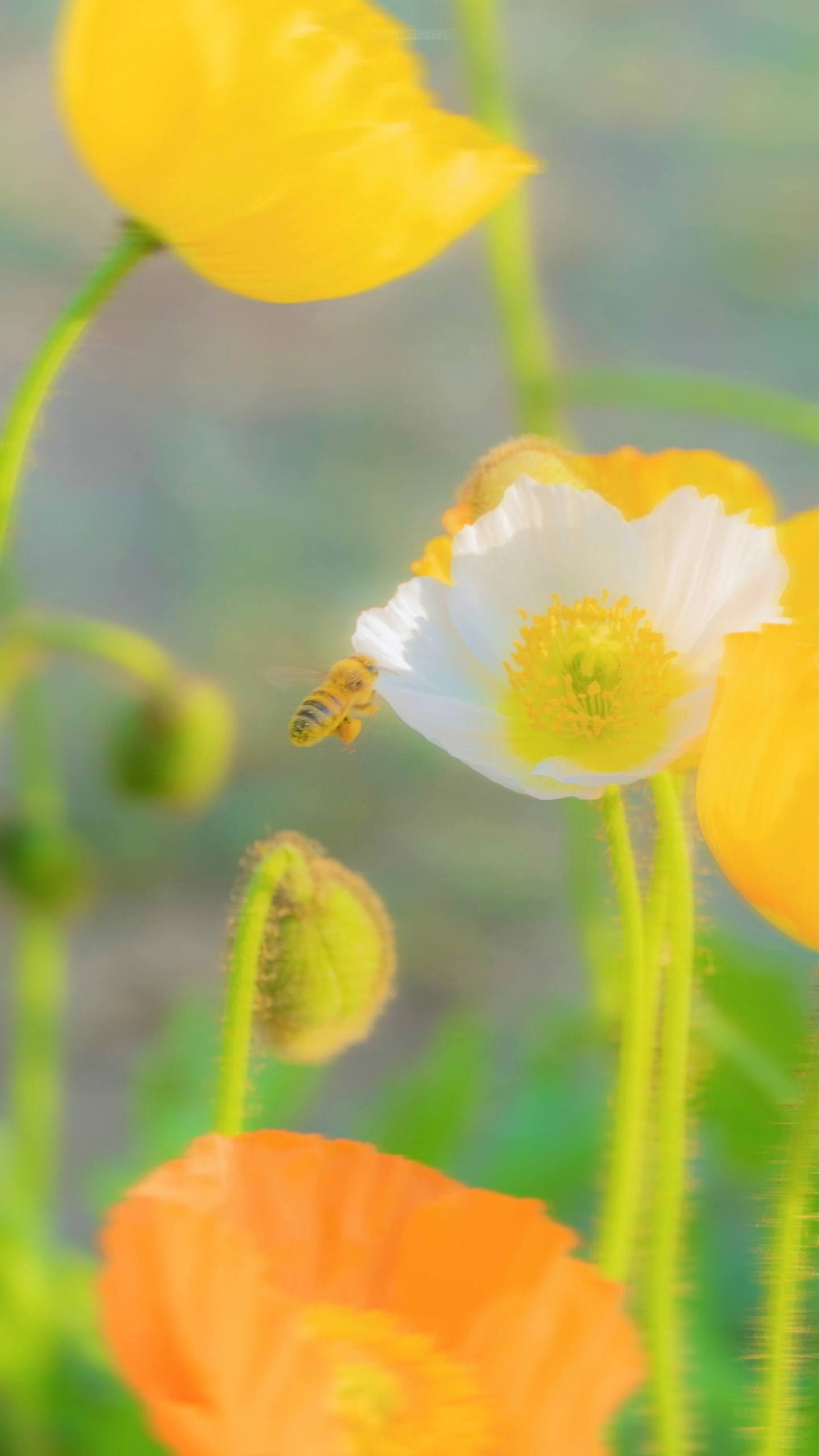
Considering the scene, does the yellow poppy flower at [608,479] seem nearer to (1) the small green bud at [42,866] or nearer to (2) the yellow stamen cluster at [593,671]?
(2) the yellow stamen cluster at [593,671]

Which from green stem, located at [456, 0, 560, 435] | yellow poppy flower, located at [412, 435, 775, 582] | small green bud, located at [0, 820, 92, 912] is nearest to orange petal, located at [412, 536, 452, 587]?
yellow poppy flower, located at [412, 435, 775, 582]

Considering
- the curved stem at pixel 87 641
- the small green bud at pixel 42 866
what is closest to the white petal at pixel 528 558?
the curved stem at pixel 87 641

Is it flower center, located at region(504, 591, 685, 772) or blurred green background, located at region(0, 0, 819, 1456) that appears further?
blurred green background, located at region(0, 0, 819, 1456)

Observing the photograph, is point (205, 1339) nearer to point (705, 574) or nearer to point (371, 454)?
point (705, 574)

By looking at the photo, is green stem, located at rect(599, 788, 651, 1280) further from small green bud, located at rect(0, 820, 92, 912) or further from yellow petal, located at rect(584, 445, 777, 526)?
small green bud, located at rect(0, 820, 92, 912)

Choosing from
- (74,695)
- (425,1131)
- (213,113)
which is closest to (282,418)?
(74,695)
